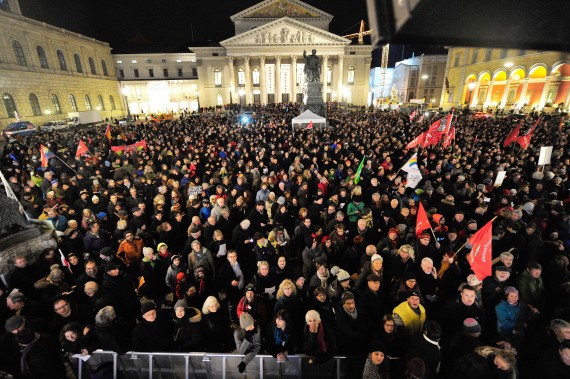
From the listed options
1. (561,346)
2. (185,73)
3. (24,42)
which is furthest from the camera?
(185,73)

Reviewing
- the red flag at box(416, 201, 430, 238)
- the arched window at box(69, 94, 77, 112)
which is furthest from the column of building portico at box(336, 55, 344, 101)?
the red flag at box(416, 201, 430, 238)

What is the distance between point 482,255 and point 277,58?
52.9 meters

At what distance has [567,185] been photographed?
8.66 meters

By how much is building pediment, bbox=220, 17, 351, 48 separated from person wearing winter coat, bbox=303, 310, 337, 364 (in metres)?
53.2

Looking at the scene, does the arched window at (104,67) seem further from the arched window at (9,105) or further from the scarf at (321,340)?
the scarf at (321,340)

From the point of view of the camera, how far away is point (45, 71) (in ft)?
123

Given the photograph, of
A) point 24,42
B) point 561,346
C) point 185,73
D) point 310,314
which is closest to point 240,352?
point 310,314

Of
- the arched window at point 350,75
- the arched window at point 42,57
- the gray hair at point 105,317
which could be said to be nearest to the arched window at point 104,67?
the arched window at point 42,57

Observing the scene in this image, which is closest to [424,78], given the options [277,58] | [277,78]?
[277,78]

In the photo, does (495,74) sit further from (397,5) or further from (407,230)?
(397,5)

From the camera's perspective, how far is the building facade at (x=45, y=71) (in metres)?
32.0

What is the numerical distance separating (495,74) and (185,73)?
5532 cm

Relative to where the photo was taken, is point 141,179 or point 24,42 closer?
point 141,179

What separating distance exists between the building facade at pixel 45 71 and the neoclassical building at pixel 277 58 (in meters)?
17.3
